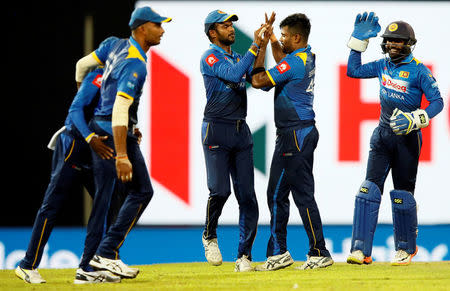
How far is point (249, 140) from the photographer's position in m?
5.47

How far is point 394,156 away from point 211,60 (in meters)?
1.48

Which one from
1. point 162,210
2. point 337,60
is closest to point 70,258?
point 162,210

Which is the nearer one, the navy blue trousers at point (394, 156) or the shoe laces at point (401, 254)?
the navy blue trousers at point (394, 156)

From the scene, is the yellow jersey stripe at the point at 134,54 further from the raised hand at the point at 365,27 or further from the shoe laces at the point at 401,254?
the shoe laces at the point at 401,254

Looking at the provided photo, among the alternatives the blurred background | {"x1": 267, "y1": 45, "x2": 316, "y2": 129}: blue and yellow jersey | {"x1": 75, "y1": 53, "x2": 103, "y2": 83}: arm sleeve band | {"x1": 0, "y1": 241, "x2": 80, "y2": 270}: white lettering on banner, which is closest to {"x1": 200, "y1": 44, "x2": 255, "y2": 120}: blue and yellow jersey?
{"x1": 267, "y1": 45, "x2": 316, "y2": 129}: blue and yellow jersey

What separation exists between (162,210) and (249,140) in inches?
89.1

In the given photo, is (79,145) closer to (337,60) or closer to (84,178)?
(84,178)

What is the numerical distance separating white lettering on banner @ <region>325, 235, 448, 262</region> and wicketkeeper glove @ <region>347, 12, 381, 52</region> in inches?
83.9

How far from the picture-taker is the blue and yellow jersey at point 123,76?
4.64 m

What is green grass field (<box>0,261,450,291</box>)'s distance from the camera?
184 inches

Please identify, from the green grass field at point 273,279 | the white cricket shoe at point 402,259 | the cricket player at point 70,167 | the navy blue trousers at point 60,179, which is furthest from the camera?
the white cricket shoe at point 402,259

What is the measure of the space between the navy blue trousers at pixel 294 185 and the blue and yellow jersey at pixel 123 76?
1.19 meters

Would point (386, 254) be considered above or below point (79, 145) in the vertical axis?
below

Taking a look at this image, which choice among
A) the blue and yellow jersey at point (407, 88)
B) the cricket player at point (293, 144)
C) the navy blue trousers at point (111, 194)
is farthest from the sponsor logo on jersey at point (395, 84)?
the navy blue trousers at point (111, 194)
